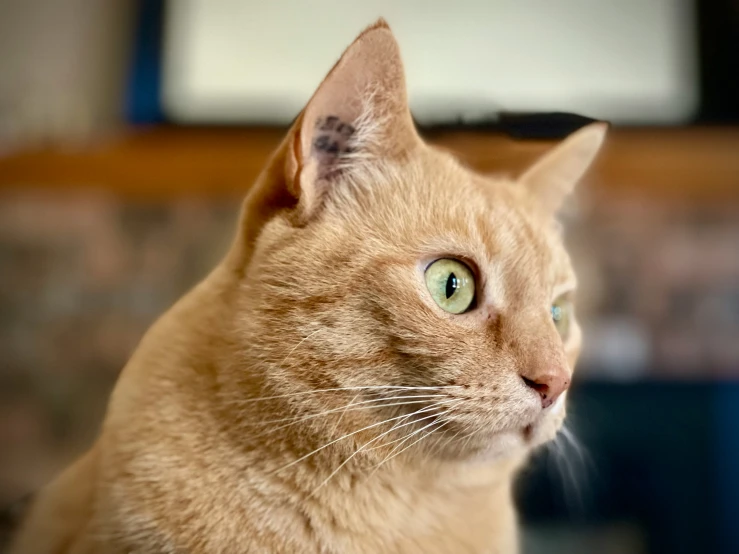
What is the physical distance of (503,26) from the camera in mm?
934

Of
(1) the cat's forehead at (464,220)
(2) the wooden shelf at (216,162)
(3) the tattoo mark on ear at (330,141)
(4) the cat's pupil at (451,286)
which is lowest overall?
(4) the cat's pupil at (451,286)

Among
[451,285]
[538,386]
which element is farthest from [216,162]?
[538,386]

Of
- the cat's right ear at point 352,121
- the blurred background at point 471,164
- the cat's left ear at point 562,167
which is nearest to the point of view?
the cat's right ear at point 352,121

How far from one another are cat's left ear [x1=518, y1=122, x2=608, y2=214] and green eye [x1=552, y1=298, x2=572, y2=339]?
0.13m

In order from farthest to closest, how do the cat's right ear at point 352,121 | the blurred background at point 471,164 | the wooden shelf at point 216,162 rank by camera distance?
the wooden shelf at point 216,162 → the blurred background at point 471,164 → the cat's right ear at point 352,121

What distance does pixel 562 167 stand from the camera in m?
0.73

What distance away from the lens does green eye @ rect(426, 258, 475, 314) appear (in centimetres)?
60

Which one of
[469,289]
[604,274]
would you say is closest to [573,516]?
[604,274]

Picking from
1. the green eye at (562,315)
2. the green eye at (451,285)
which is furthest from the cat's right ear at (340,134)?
the green eye at (562,315)

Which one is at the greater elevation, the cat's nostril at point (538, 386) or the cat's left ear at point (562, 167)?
the cat's left ear at point (562, 167)

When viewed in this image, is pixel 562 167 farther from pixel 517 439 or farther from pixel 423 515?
pixel 423 515

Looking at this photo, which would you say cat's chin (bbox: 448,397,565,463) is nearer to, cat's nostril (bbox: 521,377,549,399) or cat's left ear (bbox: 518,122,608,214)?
cat's nostril (bbox: 521,377,549,399)

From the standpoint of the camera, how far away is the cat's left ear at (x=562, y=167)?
0.67 metres

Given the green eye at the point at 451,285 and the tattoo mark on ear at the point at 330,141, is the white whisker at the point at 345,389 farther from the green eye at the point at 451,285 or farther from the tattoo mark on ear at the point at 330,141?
the tattoo mark on ear at the point at 330,141
